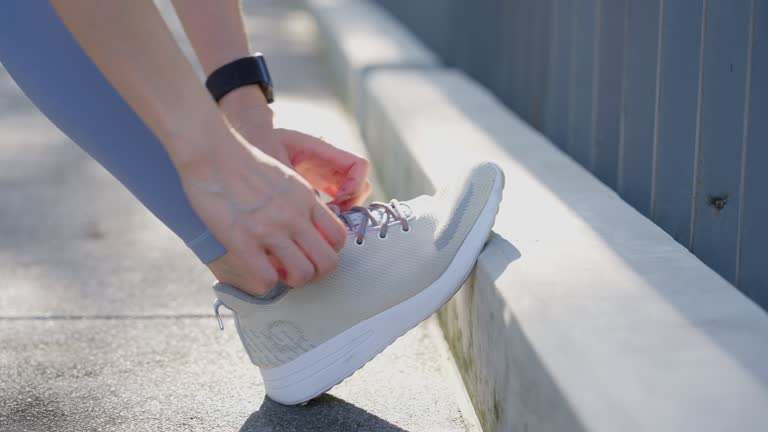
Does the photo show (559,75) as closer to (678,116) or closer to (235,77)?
(678,116)

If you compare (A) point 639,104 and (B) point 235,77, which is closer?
(B) point 235,77

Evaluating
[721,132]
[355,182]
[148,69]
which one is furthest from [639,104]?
[148,69]

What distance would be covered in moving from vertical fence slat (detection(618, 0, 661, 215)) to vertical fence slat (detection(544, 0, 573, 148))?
1.20 feet

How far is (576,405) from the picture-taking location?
91 centimetres

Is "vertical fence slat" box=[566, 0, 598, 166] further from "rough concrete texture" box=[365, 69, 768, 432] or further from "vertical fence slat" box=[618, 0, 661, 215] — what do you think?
"vertical fence slat" box=[618, 0, 661, 215]

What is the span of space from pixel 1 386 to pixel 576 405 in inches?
32.8

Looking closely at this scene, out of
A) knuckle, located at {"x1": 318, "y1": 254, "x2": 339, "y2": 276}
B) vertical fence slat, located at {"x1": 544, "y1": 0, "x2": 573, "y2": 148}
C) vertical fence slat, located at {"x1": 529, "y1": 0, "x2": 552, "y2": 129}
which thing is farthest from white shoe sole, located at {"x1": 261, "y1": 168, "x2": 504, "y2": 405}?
vertical fence slat, located at {"x1": 529, "y1": 0, "x2": 552, "y2": 129}

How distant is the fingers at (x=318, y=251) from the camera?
1175mm

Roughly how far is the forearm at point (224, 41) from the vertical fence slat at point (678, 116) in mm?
538

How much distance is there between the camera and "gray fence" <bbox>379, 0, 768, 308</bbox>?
4.17ft

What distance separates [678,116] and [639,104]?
15 centimetres

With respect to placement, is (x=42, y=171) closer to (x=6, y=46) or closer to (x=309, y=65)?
(x=6, y=46)

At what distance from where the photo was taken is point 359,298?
131 cm

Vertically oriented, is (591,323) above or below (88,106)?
below
